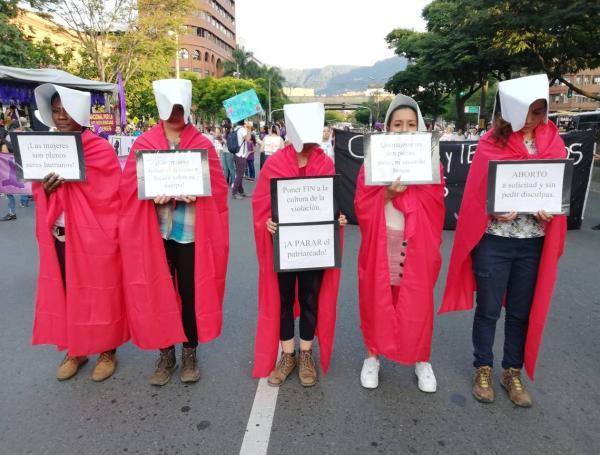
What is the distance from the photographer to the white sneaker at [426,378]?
116 inches

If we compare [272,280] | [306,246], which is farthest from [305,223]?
[272,280]

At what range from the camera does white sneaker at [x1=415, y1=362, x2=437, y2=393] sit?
2955mm

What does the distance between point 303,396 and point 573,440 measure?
154 cm

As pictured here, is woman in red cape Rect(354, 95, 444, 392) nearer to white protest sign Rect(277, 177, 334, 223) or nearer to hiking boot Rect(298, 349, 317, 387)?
white protest sign Rect(277, 177, 334, 223)

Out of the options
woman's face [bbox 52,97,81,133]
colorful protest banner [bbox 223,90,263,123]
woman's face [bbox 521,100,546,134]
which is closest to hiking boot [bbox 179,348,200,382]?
woman's face [bbox 52,97,81,133]

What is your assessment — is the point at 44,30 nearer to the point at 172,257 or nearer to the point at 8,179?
the point at 8,179

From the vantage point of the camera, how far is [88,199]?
2.90 metres

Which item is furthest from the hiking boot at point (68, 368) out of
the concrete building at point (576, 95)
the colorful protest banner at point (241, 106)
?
the concrete building at point (576, 95)

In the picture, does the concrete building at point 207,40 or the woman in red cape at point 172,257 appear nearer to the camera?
the woman in red cape at point 172,257

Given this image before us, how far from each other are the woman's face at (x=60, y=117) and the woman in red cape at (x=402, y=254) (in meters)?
1.91

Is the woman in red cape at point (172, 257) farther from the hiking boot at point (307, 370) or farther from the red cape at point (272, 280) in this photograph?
the hiking boot at point (307, 370)

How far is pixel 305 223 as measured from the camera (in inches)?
109

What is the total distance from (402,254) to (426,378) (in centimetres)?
85

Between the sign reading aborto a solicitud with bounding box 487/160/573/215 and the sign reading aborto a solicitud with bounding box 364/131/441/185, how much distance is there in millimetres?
336
